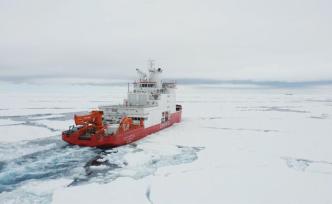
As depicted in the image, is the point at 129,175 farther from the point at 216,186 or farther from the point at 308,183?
the point at 308,183

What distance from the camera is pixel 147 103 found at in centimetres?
2069

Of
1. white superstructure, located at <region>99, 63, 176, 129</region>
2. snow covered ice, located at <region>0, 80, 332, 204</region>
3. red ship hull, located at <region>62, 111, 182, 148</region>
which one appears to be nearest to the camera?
snow covered ice, located at <region>0, 80, 332, 204</region>

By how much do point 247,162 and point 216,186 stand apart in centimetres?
324

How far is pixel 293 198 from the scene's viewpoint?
7.62 m

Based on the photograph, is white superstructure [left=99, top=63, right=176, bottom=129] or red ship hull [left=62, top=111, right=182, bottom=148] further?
white superstructure [left=99, top=63, right=176, bottom=129]

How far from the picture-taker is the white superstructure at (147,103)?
17312 millimetres

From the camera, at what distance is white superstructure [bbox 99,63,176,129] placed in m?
17.3

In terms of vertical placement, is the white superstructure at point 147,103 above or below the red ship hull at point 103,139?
above

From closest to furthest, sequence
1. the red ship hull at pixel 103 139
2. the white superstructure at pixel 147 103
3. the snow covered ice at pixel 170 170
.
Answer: the snow covered ice at pixel 170 170 → the red ship hull at pixel 103 139 → the white superstructure at pixel 147 103

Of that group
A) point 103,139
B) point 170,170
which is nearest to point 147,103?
point 103,139

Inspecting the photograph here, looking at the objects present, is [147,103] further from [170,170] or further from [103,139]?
[170,170]

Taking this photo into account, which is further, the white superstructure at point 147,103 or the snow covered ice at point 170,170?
the white superstructure at point 147,103

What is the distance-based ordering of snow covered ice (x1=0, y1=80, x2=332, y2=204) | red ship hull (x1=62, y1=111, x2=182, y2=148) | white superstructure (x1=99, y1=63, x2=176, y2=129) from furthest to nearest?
white superstructure (x1=99, y1=63, x2=176, y2=129) < red ship hull (x1=62, y1=111, x2=182, y2=148) < snow covered ice (x1=0, y1=80, x2=332, y2=204)

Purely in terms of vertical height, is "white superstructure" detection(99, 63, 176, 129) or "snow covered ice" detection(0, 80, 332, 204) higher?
"white superstructure" detection(99, 63, 176, 129)
